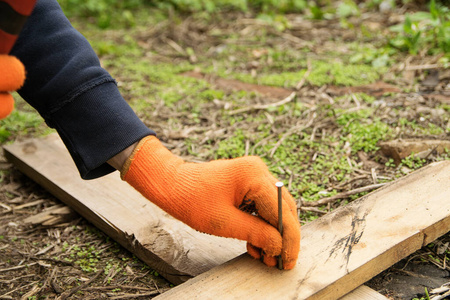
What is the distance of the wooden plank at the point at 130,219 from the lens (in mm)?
1949

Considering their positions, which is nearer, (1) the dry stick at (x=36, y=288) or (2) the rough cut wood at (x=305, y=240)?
(2) the rough cut wood at (x=305, y=240)

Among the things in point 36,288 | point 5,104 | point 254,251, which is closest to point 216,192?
point 254,251

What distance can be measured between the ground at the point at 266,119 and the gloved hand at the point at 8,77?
89cm

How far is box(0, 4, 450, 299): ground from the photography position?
2051 mm

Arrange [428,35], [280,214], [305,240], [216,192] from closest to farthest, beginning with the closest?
[280,214], [216,192], [305,240], [428,35]

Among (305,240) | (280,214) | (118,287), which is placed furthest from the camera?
(118,287)

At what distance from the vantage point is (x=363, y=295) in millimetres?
1735


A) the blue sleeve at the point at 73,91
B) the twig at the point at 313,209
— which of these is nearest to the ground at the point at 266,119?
the twig at the point at 313,209

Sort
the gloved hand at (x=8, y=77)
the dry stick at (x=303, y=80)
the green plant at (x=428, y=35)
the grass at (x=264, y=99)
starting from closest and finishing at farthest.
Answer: the gloved hand at (x=8, y=77) → the grass at (x=264, y=99) → the dry stick at (x=303, y=80) → the green plant at (x=428, y=35)

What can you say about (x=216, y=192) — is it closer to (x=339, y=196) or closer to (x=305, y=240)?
(x=305, y=240)

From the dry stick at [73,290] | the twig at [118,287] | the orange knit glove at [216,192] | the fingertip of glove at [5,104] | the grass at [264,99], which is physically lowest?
the dry stick at [73,290]

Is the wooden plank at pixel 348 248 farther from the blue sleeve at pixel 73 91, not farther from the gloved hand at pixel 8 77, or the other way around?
the gloved hand at pixel 8 77

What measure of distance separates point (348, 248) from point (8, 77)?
4.33ft

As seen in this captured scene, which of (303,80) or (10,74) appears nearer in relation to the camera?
(10,74)
